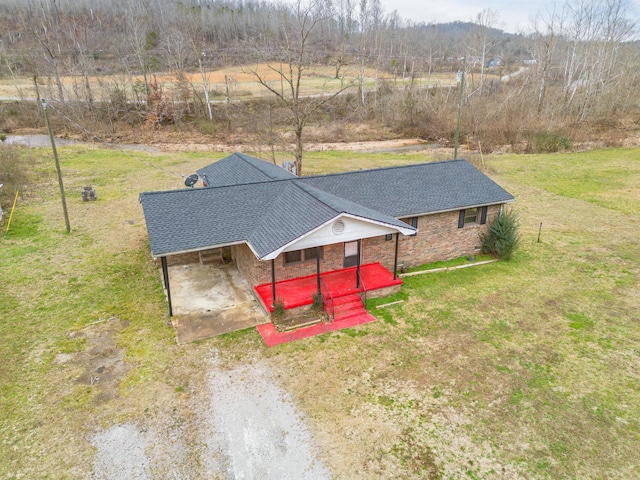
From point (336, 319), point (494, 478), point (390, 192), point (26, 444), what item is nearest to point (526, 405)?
point (494, 478)

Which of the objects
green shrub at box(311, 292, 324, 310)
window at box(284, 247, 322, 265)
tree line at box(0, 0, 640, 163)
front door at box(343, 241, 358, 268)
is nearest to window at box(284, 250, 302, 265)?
window at box(284, 247, 322, 265)

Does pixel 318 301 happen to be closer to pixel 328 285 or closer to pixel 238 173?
pixel 328 285

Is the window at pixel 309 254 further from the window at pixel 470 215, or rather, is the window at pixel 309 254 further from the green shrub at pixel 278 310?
the window at pixel 470 215

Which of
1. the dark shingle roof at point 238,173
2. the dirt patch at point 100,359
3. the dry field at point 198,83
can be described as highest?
the dry field at point 198,83

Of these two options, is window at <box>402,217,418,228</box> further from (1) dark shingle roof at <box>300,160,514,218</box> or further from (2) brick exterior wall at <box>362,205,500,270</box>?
(1) dark shingle roof at <box>300,160,514,218</box>

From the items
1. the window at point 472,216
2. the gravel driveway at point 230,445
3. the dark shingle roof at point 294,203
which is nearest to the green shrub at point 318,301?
the dark shingle roof at point 294,203

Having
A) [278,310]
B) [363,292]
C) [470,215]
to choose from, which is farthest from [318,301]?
[470,215]
